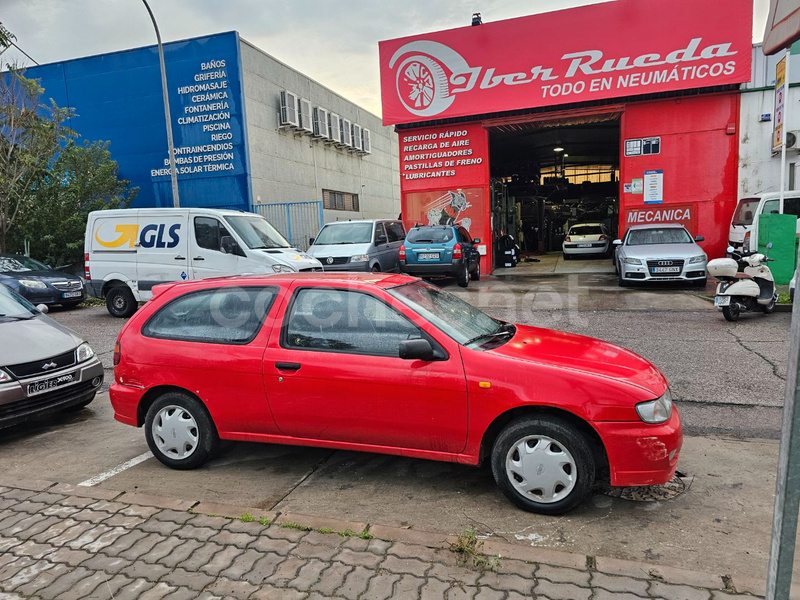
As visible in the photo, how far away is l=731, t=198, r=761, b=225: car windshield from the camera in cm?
1306

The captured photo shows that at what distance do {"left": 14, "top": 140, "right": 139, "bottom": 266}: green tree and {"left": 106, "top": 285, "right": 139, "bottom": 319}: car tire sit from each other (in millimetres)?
7008

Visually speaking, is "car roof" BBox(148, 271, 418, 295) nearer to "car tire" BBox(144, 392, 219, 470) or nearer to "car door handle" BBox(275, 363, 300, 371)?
"car door handle" BBox(275, 363, 300, 371)

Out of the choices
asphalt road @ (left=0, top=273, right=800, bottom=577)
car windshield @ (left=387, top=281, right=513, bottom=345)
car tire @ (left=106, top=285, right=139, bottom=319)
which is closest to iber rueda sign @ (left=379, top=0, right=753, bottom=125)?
car tire @ (left=106, top=285, right=139, bottom=319)

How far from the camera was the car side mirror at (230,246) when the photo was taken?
10789 mm

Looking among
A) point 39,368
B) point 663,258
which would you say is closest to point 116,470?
point 39,368

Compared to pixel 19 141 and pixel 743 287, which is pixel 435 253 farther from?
pixel 19 141

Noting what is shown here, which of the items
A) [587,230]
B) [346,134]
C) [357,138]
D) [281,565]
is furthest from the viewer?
[357,138]

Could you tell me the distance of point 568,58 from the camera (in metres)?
15.9

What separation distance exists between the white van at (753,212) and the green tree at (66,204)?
18.5 metres

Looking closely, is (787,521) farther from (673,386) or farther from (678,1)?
(678,1)

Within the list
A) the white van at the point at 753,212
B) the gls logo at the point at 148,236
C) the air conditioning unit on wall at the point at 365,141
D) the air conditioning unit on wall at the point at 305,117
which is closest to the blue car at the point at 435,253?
the gls logo at the point at 148,236

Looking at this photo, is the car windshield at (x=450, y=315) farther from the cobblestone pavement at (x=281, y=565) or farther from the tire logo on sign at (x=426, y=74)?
the tire logo on sign at (x=426, y=74)

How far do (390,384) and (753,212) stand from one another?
1282 centimetres

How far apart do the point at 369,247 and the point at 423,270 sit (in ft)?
4.95
